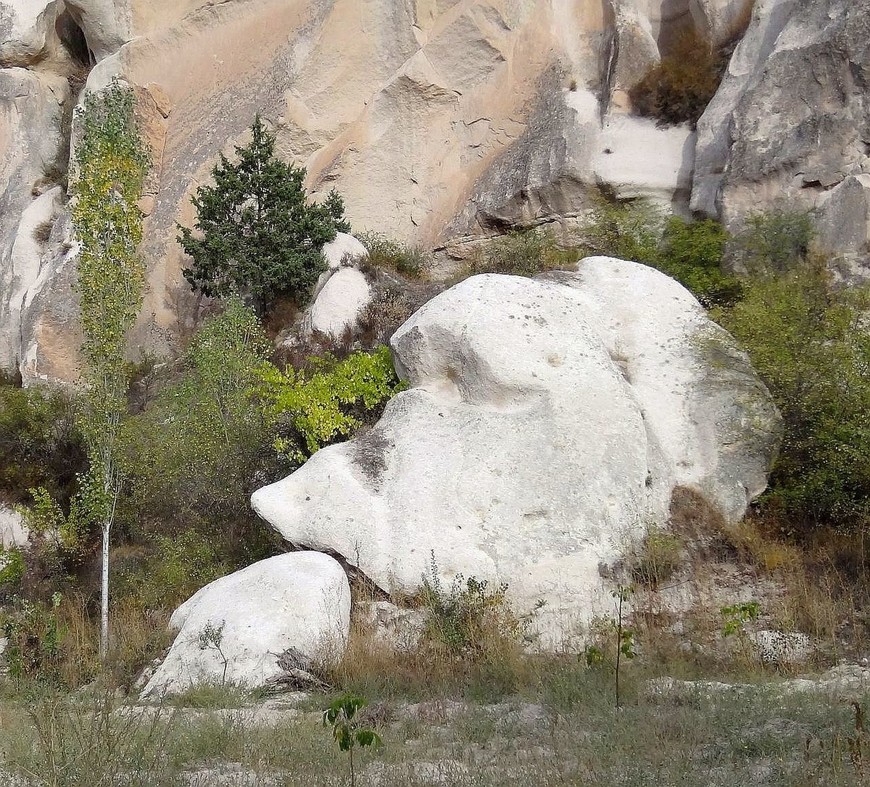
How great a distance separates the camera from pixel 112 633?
855 cm

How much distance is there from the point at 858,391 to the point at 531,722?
490 centimetres

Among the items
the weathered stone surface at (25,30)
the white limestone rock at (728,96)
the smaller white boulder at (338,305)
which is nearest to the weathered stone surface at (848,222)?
the white limestone rock at (728,96)

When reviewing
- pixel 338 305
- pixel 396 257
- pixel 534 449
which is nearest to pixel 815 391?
pixel 534 449

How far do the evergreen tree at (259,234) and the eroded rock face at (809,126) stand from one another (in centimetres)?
665

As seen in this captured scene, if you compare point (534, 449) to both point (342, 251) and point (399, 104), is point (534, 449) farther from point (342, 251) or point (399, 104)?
point (399, 104)

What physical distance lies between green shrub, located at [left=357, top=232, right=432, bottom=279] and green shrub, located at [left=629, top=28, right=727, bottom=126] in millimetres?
5087

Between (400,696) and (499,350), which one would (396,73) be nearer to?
(499,350)

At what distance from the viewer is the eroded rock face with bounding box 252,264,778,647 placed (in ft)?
25.9

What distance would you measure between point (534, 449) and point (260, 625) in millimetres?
2933

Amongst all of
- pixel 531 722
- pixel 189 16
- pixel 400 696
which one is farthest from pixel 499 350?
pixel 189 16

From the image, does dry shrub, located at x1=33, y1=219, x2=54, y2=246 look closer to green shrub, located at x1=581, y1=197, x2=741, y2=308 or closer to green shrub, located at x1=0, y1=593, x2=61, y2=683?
green shrub, located at x1=581, y1=197, x2=741, y2=308

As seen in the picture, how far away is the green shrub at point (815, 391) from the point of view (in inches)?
318

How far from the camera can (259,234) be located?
15133 mm

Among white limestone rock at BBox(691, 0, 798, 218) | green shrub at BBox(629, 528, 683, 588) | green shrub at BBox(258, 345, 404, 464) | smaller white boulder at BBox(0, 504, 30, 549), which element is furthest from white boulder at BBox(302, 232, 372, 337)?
green shrub at BBox(629, 528, 683, 588)
